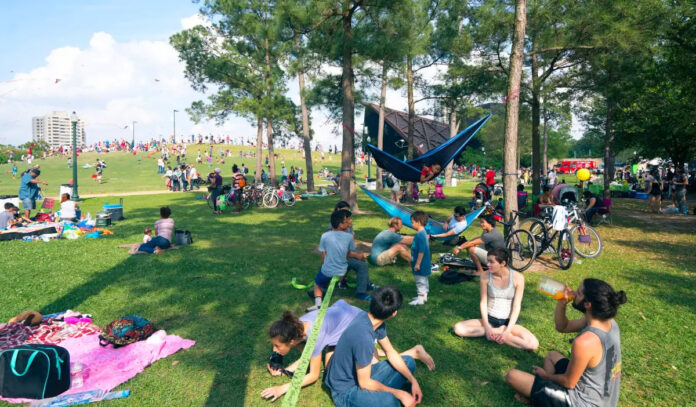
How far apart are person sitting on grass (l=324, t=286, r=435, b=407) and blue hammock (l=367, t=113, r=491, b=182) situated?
24.0ft

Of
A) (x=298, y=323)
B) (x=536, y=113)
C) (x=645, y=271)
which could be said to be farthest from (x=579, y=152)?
(x=298, y=323)

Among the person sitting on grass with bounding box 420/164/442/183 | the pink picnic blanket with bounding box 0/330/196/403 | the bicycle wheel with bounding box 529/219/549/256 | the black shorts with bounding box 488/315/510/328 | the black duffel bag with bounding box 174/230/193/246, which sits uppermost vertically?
the person sitting on grass with bounding box 420/164/442/183

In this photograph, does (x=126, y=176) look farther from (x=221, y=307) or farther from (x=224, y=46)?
(x=221, y=307)

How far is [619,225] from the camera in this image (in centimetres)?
1182

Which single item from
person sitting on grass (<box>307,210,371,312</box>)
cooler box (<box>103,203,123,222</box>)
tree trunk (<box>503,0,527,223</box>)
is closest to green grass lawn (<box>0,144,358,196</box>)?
cooler box (<box>103,203,123,222</box>)

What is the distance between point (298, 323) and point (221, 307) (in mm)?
2377

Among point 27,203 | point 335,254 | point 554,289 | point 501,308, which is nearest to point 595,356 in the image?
point 554,289

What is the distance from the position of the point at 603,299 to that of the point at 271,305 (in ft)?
13.2

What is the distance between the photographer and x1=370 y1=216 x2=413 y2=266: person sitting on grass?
705 cm

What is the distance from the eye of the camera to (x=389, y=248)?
7.16 meters

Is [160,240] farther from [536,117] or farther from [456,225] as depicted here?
[536,117]

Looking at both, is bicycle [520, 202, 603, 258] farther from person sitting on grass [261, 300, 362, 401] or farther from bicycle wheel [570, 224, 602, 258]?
person sitting on grass [261, 300, 362, 401]

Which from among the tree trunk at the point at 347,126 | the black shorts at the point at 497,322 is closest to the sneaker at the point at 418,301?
the black shorts at the point at 497,322

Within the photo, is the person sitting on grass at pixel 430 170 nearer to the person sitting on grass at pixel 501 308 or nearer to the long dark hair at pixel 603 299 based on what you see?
the person sitting on grass at pixel 501 308
